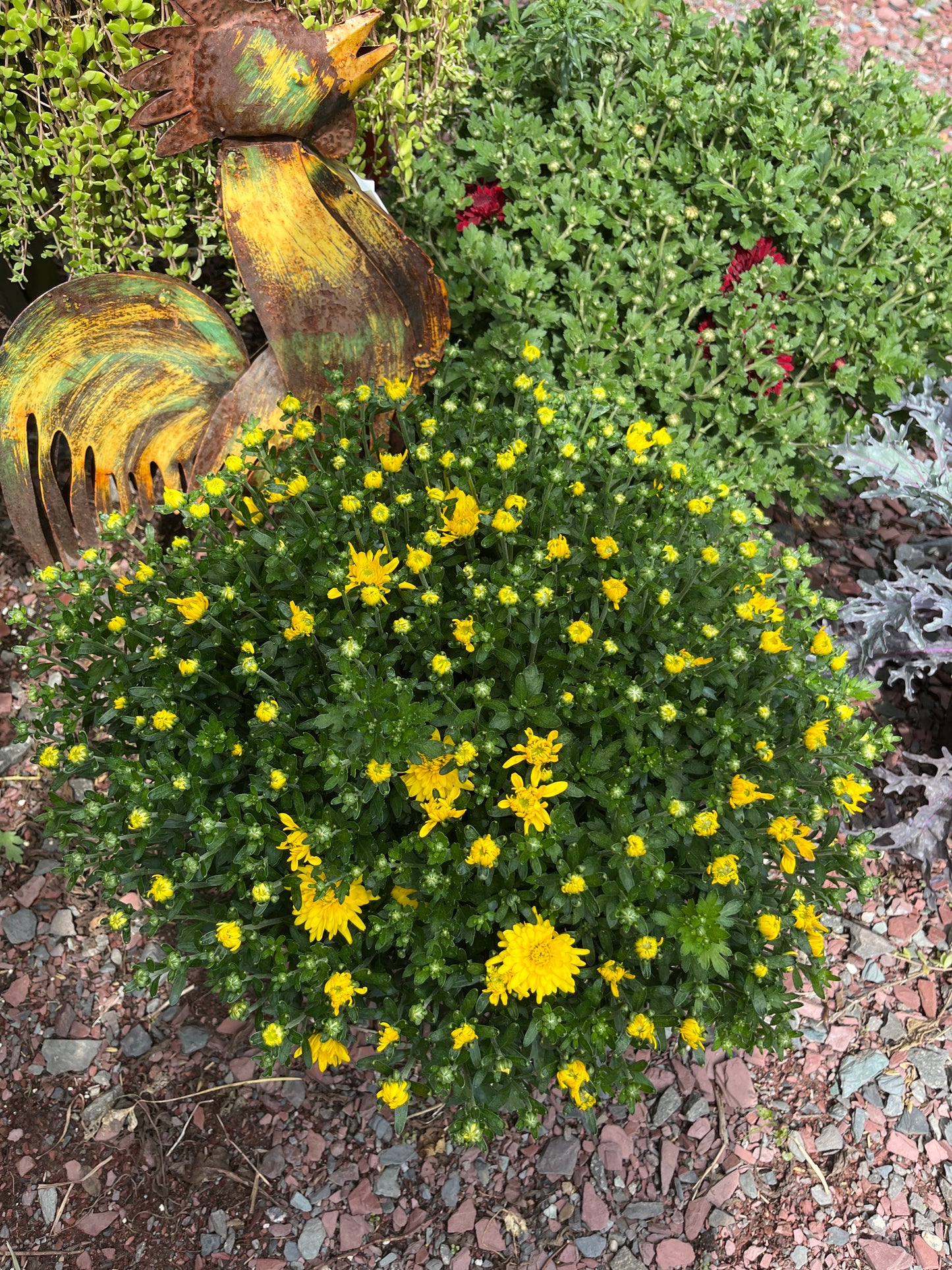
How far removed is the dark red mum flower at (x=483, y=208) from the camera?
9.30 ft

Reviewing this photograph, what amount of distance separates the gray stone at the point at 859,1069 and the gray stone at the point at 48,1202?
189cm

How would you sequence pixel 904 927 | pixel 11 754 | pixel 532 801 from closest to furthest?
1. pixel 532 801
2. pixel 904 927
3. pixel 11 754

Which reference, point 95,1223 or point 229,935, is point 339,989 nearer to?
point 229,935

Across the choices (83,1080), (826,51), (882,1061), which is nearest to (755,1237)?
(882,1061)

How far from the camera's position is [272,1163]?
2.06 metres

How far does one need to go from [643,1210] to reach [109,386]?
7.88ft

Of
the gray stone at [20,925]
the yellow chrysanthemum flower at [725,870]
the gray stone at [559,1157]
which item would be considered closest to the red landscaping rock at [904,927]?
the gray stone at [559,1157]

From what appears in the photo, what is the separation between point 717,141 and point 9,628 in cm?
276

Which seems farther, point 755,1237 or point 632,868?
point 755,1237

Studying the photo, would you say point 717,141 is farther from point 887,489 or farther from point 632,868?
point 632,868

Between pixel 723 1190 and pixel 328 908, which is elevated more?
pixel 328 908

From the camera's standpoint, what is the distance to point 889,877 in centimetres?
261

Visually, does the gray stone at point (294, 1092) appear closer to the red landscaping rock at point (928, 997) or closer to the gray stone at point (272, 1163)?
the gray stone at point (272, 1163)

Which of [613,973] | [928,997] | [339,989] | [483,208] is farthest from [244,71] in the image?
[928,997]
